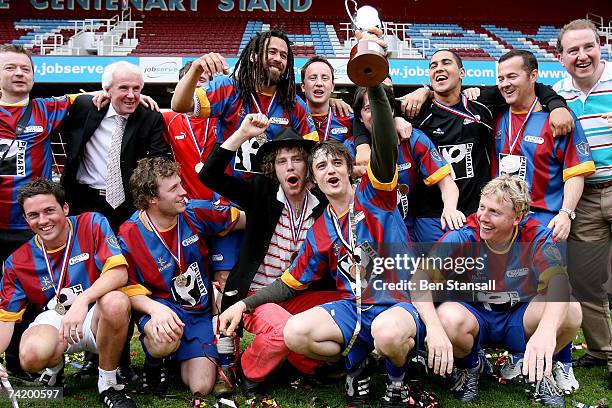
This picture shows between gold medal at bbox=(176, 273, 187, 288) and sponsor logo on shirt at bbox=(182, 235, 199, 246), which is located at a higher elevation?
sponsor logo on shirt at bbox=(182, 235, 199, 246)

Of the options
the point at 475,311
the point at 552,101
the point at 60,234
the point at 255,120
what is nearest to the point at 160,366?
the point at 60,234

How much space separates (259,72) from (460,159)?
139cm

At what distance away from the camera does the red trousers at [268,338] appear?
125 inches

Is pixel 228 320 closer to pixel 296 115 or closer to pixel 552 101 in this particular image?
pixel 296 115

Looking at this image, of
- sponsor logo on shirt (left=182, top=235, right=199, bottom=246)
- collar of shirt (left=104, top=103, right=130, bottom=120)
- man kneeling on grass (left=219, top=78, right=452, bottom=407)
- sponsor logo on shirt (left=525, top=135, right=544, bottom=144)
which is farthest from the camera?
collar of shirt (left=104, top=103, right=130, bottom=120)

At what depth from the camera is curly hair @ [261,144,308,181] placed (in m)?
3.60

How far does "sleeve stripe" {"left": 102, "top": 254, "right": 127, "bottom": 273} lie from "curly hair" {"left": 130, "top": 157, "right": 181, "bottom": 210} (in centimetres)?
40

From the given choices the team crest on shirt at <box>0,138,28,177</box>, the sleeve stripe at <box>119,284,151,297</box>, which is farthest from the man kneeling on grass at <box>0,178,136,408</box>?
the team crest on shirt at <box>0,138,28,177</box>

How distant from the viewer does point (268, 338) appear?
320cm

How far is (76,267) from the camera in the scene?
332 cm

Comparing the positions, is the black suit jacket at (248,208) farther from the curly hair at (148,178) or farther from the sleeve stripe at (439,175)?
the sleeve stripe at (439,175)

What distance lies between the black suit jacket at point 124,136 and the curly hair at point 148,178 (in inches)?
17.5

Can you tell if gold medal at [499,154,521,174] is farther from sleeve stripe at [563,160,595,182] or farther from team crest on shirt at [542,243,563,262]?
team crest on shirt at [542,243,563,262]

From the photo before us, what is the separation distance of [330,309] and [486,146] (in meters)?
1.62
